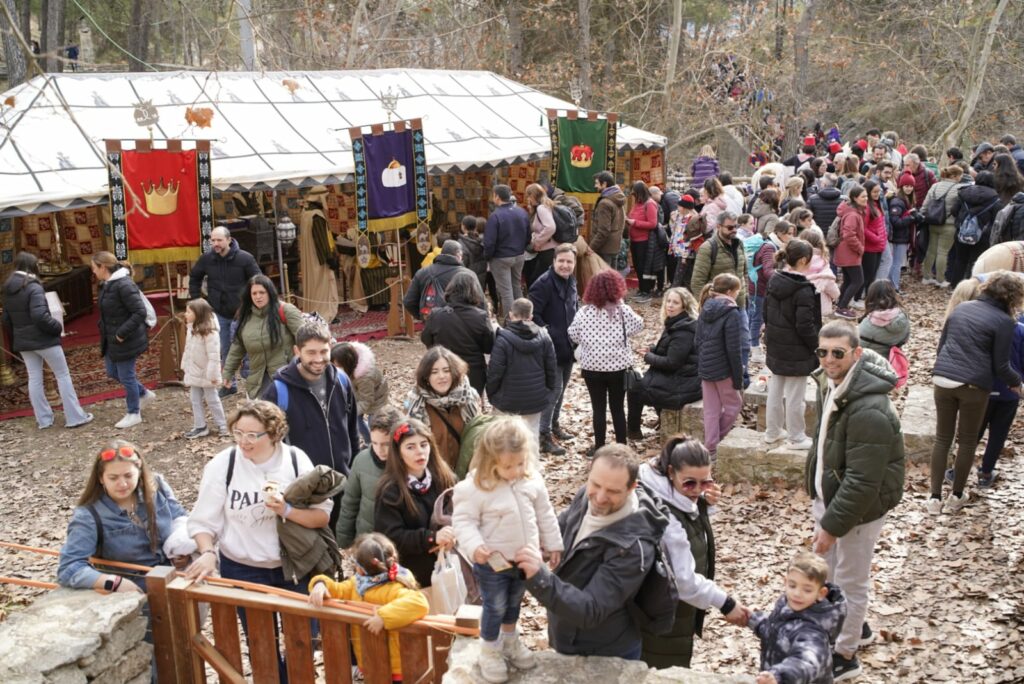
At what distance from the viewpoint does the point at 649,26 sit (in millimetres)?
26156

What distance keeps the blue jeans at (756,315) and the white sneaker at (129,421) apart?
6.28m

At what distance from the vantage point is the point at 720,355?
742 cm

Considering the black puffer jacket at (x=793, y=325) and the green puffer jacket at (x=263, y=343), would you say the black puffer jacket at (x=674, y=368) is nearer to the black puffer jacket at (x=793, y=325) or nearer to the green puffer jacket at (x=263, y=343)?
the black puffer jacket at (x=793, y=325)

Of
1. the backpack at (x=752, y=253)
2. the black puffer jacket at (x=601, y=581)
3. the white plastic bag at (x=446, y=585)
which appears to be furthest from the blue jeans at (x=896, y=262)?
the black puffer jacket at (x=601, y=581)

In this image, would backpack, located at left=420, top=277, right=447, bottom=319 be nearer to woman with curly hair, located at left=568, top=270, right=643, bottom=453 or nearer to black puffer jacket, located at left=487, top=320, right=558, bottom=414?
woman with curly hair, located at left=568, top=270, right=643, bottom=453

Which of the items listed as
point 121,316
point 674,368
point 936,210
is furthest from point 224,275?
point 936,210

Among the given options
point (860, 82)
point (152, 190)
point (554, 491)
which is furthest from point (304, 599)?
point (860, 82)

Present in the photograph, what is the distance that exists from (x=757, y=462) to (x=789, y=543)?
89 centimetres

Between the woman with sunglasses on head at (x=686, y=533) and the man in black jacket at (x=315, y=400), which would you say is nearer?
the woman with sunglasses on head at (x=686, y=533)

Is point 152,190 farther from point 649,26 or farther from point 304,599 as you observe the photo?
point 649,26

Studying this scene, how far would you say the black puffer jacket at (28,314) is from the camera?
9.24 m

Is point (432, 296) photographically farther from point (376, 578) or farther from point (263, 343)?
point (376, 578)

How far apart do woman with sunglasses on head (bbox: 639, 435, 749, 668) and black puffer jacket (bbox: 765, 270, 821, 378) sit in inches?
122

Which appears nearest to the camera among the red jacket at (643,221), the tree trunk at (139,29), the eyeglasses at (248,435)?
the eyeglasses at (248,435)
